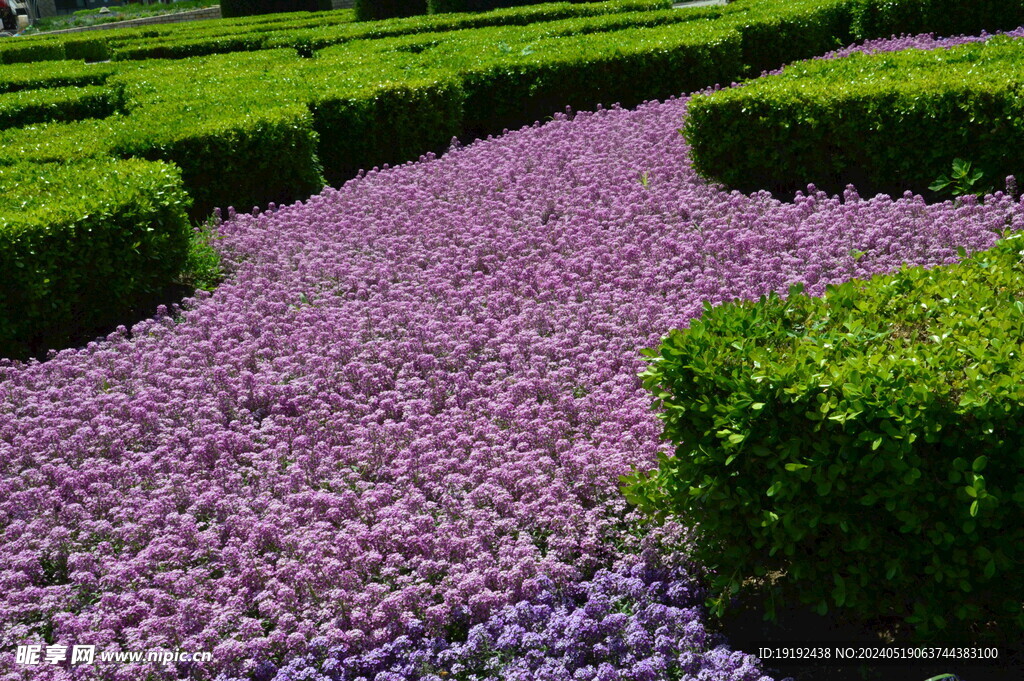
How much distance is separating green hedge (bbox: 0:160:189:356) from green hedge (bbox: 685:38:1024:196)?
5.02 metres

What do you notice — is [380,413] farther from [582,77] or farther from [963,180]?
[582,77]

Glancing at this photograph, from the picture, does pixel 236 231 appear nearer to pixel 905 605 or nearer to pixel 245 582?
pixel 245 582

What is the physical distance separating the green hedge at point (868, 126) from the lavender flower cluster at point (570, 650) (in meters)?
5.80

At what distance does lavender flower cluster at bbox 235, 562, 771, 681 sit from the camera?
380 cm

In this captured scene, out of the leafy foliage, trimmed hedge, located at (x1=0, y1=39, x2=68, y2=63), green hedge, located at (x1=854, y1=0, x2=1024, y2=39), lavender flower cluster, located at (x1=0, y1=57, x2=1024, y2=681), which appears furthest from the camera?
trimmed hedge, located at (x1=0, y1=39, x2=68, y2=63)

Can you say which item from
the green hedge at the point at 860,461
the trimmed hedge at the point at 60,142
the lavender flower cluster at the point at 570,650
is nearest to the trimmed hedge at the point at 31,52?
the trimmed hedge at the point at 60,142

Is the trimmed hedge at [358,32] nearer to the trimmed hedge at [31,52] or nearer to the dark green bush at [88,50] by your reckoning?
the dark green bush at [88,50]

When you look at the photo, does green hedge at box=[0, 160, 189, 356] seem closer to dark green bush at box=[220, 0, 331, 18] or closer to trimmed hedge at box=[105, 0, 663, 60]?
trimmed hedge at box=[105, 0, 663, 60]

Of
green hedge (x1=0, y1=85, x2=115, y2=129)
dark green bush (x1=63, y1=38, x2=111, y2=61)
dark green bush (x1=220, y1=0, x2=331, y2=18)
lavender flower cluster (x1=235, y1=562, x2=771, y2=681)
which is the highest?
dark green bush (x1=220, y1=0, x2=331, y2=18)

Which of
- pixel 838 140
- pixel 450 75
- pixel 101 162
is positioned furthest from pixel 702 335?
pixel 450 75

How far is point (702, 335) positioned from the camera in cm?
→ 431

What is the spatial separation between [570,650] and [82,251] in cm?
551

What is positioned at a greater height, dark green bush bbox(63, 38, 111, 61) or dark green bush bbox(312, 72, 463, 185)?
dark green bush bbox(63, 38, 111, 61)

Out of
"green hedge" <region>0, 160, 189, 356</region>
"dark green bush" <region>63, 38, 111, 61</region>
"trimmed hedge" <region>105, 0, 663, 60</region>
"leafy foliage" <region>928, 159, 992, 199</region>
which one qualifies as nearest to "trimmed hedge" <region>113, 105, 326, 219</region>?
"green hedge" <region>0, 160, 189, 356</region>
